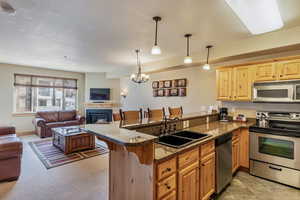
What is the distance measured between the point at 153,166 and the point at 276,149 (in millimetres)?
2645

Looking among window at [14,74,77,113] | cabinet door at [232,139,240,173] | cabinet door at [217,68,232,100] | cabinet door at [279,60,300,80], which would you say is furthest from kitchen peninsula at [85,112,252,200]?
window at [14,74,77,113]

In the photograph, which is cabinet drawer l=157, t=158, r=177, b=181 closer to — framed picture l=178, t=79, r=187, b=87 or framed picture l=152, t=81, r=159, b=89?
framed picture l=178, t=79, r=187, b=87

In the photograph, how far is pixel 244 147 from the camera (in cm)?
319

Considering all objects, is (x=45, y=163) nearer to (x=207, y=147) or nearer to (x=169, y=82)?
(x=207, y=147)

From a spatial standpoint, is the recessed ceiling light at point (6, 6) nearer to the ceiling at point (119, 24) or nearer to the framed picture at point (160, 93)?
the ceiling at point (119, 24)

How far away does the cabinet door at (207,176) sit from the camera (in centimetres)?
204

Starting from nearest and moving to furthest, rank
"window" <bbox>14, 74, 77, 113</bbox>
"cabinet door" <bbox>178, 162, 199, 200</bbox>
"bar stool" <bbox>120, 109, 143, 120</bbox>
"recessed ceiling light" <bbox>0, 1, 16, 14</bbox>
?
"cabinet door" <bbox>178, 162, 199, 200</bbox> → "recessed ceiling light" <bbox>0, 1, 16, 14</bbox> → "bar stool" <bbox>120, 109, 143, 120</bbox> → "window" <bbox>14, 74, 77, 113</bbox>

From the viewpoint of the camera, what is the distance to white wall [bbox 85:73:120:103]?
7828mm

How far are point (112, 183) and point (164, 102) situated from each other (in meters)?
3.99

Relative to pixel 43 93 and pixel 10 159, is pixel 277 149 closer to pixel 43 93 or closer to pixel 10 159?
pixel 10 159

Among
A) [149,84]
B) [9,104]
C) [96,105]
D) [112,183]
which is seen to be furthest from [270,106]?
[9,104]

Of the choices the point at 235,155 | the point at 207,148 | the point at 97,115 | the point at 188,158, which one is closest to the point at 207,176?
the point at 207,148

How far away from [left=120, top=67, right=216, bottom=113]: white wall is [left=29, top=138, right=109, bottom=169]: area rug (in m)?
2.52

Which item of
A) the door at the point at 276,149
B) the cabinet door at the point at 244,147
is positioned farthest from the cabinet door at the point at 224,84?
the door at the point at 276,149
